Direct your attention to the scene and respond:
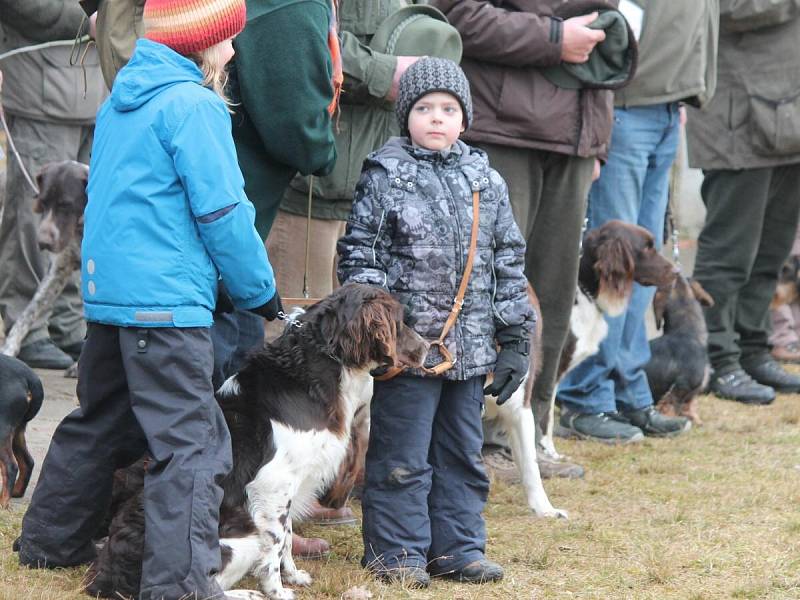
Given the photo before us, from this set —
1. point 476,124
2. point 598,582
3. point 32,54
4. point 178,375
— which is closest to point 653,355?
point 476,124

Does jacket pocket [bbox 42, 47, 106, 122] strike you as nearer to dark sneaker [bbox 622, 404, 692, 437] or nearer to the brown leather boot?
the brown leather boot

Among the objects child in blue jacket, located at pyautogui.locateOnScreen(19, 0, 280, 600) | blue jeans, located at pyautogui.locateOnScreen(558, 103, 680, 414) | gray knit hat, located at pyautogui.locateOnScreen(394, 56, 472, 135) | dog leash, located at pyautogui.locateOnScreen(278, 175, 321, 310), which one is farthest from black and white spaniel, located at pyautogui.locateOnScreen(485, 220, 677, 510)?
child in blue jacket, located at pyautogui.locateOnScreen(19, 0, 280, 600)

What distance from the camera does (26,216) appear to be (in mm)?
7355

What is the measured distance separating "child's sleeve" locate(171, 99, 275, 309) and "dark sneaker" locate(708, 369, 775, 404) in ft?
18.4

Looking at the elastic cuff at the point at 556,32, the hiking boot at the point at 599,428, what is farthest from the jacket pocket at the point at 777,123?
the elastic cuff at the point at 556,32

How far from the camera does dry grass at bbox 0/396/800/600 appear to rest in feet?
14.6

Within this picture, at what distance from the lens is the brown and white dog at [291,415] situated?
13.7ft

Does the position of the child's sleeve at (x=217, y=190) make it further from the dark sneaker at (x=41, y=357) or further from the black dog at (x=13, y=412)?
the dark sneaker at (x=41, y=357)

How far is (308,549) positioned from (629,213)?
332cm

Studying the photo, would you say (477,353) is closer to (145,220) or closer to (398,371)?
(398,371)

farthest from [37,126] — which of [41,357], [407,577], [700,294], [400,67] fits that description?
[700,294]

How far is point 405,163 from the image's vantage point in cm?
454

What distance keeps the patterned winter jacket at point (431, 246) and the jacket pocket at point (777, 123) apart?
4149mm

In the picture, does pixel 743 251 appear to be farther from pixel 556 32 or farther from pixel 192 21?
pixel 192 21
